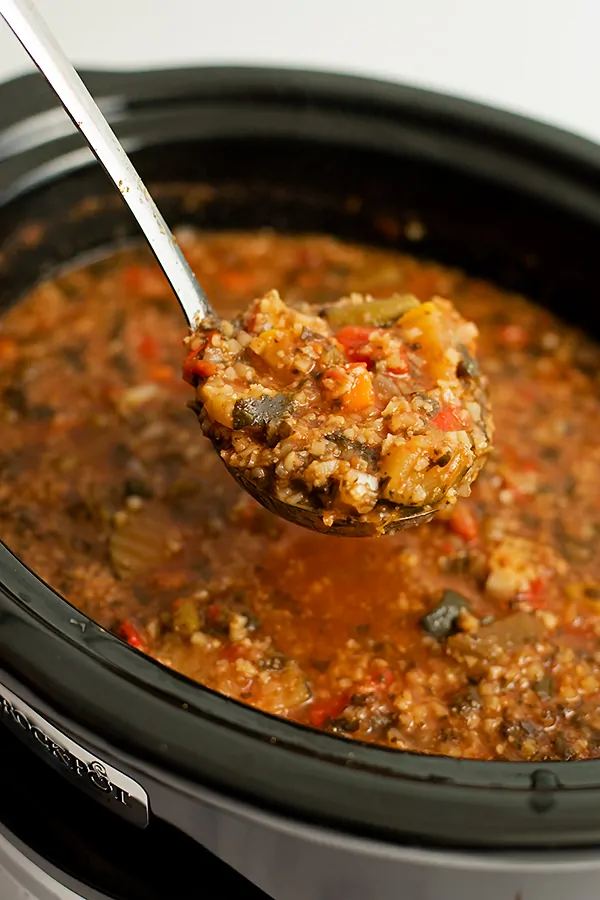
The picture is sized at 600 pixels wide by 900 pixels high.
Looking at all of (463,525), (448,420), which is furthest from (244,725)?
(463,525)

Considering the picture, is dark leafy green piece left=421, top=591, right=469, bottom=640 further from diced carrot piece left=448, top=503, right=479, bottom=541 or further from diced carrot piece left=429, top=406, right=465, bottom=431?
diced carrot piece left=429, top=406, right=465, bottom=431

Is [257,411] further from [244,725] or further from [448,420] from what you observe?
[244,725]

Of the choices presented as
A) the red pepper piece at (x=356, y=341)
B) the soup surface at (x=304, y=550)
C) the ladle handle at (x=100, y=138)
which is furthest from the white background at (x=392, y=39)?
the red pepper piece at (x=356, y=341)

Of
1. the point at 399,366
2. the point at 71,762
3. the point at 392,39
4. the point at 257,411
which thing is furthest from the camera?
the point at 392,39

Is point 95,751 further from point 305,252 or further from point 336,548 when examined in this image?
point 305,252

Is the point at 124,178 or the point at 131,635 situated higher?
the point at 124,178

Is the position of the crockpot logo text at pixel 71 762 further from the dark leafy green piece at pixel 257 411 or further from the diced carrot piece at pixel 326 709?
the dark leafy green piece at pixel 257 411

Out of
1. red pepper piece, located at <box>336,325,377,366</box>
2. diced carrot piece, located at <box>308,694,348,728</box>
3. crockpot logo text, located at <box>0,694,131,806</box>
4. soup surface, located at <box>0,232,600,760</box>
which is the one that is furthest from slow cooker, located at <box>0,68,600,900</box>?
red pepper piece, located at <box>336,325,377,366</box>
